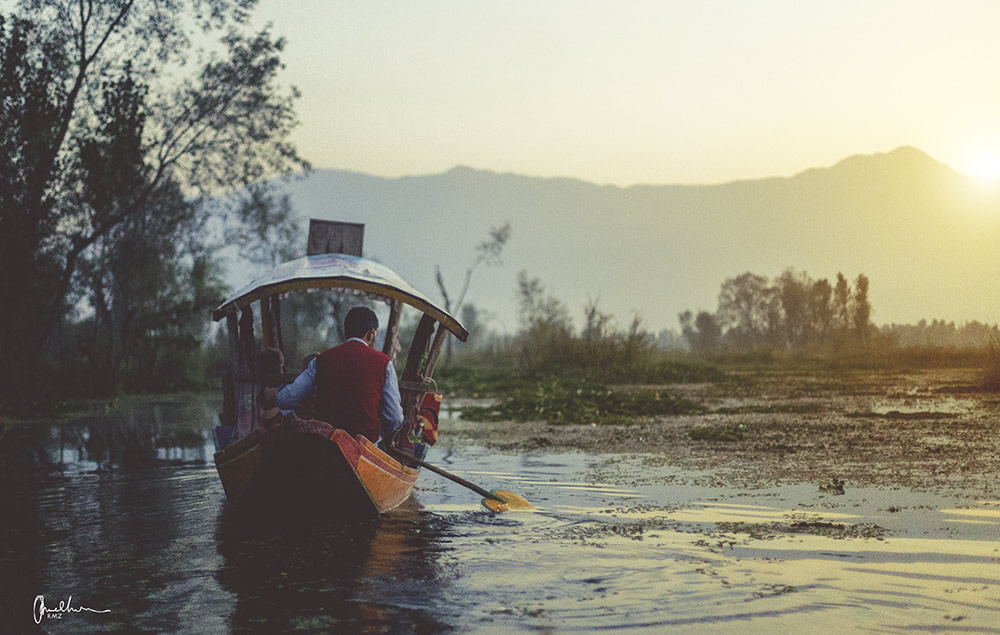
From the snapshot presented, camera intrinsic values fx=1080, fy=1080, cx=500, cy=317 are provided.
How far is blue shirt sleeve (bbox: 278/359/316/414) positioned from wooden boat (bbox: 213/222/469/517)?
0.45 meters

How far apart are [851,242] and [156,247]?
179m

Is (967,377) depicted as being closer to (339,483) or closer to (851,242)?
(339,483)

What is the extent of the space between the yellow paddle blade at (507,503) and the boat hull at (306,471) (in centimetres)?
103

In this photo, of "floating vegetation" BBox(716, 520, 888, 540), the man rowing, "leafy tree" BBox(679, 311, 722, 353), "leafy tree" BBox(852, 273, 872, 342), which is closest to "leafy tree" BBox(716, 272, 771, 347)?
"leafy tree" BBox(679, 311, 722, 353)

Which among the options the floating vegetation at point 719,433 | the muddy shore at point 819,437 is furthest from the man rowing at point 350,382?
the floating vegetation at point 719,433

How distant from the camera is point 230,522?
9898 millimetres

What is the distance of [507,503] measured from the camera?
10320mm

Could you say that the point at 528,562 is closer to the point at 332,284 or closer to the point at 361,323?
the point at 361,323

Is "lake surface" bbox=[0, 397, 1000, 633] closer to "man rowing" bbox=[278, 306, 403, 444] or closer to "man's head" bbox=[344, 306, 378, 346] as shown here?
"man rowing" bbox=[278, 306, 403, 444]

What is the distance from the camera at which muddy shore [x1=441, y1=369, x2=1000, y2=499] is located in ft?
37.7

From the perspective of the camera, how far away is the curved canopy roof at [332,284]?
10.7m

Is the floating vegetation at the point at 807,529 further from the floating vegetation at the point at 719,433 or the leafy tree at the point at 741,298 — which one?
the leafy tree at the point at 741,298

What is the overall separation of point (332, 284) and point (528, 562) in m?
4.23

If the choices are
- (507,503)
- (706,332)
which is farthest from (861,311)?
(507,503)
